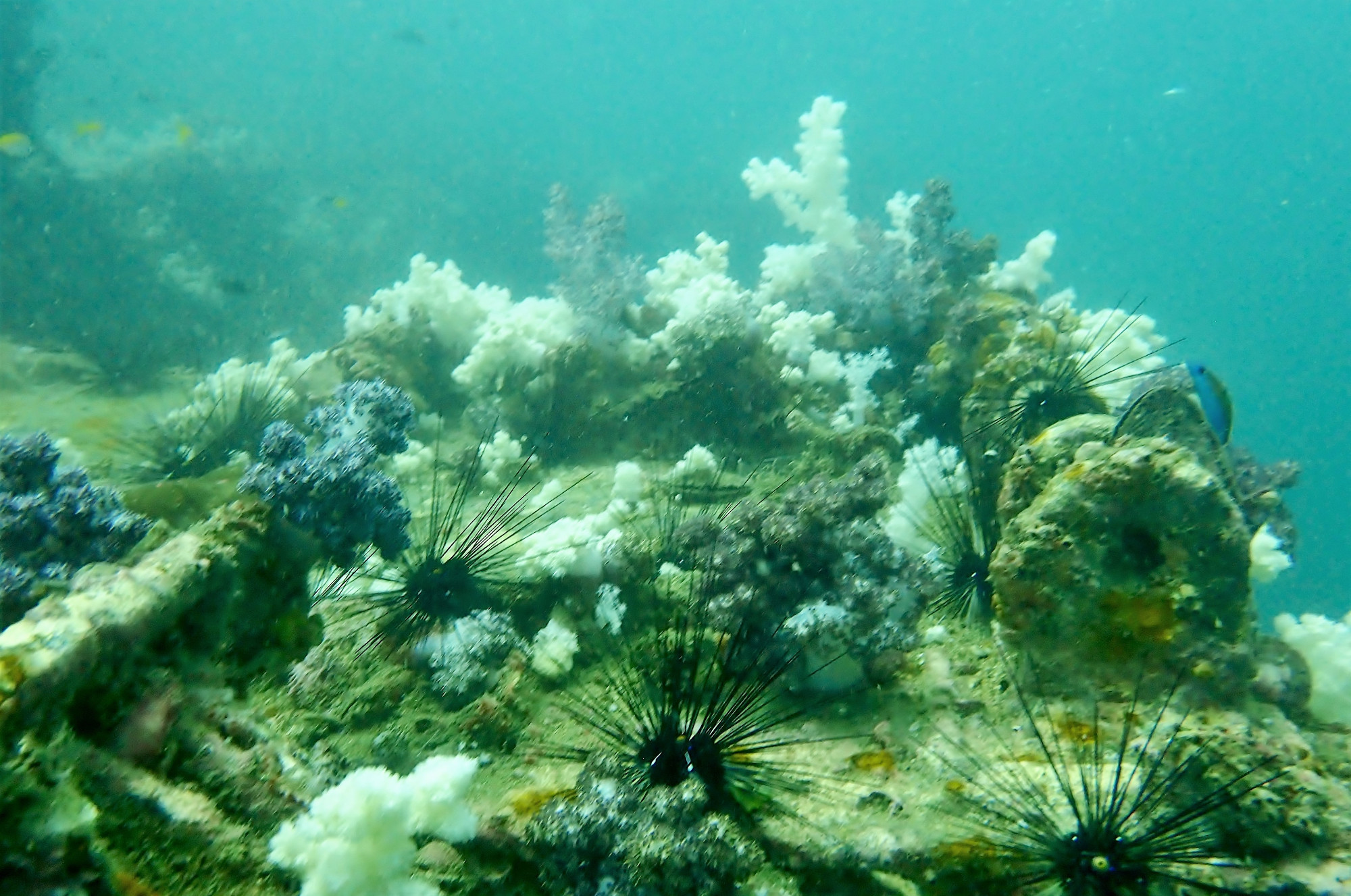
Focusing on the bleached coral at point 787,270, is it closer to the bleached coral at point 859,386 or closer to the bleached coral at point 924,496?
the bleached coral at point 859,386

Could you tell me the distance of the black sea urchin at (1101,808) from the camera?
2338 mm

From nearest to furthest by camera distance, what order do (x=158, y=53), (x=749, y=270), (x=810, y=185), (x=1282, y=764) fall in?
(x=1282, y=764), (x=810, y=185), (x=749, y=270), (x=158, y=53)

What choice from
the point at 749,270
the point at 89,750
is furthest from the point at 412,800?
the point at 749,270

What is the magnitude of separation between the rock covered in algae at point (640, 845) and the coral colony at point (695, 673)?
0.01 meters

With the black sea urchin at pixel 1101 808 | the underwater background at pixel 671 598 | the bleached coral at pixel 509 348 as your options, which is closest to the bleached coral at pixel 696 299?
the underwater background at pixel 671 598

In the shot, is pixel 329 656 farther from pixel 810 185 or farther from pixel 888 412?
pixel 810 185

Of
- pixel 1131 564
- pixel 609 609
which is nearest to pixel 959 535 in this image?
pixel 1131 564

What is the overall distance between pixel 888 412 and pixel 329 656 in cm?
583

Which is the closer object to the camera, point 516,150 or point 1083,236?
point 516,150

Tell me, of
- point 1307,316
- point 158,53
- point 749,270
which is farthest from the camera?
point 1307,316

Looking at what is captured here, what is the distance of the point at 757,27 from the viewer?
222 feet

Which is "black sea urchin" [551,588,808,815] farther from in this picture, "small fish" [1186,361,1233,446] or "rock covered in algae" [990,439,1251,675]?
"small fish" [1186,361,1233,446]

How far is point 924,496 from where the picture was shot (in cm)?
520

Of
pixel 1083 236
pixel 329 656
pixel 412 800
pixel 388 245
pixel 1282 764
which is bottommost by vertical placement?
pixel 412 800
